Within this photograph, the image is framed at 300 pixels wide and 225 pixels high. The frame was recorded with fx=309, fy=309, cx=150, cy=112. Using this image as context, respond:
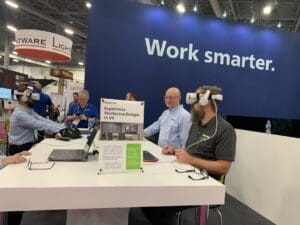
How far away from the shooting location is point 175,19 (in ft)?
18.9

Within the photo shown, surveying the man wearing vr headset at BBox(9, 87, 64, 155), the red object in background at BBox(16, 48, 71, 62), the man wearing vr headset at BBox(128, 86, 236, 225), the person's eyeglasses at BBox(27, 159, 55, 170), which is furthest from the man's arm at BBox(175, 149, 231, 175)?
the red object in background at BBox(16, 48, 71, 62)

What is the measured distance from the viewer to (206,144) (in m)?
2.18

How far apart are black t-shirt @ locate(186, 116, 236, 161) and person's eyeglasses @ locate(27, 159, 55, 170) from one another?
1.03m

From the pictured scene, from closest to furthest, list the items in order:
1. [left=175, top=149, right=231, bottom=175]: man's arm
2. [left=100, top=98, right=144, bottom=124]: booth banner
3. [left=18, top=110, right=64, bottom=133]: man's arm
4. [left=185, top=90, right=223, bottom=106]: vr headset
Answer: [left=100, top=98, right=144, bottom=124]: booth banner, [left=175, top=149, right=231, bottom=175]: man's arm, [left=185, top=90, right=223, bottom=106]: vr headset, [left=18, top=110, right=64, bottom=133]: man's arm

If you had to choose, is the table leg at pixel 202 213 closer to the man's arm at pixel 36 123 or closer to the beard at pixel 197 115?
the beard at pixel 197 115

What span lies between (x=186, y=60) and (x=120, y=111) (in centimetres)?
431

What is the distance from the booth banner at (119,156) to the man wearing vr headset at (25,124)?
1511mm

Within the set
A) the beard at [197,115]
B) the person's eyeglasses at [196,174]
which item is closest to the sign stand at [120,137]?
the person's eyeglasses at [196,174]

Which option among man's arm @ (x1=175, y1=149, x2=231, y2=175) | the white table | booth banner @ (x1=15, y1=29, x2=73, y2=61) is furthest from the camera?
booth banner @ (x1=15, y1=29, x2=73, y2=61)

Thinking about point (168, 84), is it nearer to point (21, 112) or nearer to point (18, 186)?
point (21, 112)

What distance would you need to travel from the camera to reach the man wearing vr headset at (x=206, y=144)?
6.66 ft

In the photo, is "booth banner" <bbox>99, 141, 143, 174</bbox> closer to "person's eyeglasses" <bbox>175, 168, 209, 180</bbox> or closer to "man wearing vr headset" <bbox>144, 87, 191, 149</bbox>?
"person's eyeglasses" <bbox>175, 168, 209, 180</bbox>

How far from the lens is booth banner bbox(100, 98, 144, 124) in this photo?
5.46 ft

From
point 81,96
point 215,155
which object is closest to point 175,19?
point 81,96
